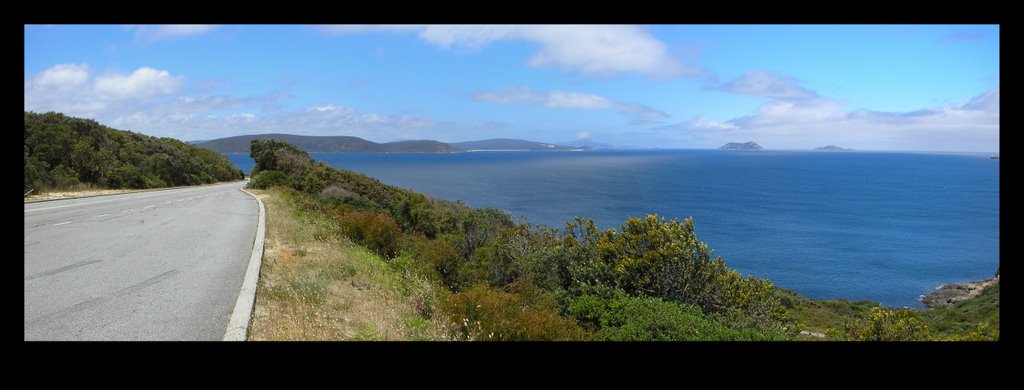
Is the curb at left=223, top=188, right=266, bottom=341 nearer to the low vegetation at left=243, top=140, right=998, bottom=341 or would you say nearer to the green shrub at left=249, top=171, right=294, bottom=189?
the low vegetation at left=243, top=140, right=998, bottom=341

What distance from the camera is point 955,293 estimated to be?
40.6 meters

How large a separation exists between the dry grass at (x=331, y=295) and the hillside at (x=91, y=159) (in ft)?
55.5

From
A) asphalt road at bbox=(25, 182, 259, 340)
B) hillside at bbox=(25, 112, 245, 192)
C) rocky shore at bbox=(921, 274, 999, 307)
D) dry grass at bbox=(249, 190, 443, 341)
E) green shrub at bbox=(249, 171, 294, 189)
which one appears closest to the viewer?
asphalt road at bbox=(25, 182, 259, 340)

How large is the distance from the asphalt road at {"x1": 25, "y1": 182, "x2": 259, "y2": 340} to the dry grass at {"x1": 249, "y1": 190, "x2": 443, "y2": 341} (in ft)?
1.52

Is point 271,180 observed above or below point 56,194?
above

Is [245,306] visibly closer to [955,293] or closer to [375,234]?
[375,234]

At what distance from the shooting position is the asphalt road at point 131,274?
5.14m

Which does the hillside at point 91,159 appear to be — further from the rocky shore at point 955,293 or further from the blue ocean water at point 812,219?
the rocky shore at point 955,293

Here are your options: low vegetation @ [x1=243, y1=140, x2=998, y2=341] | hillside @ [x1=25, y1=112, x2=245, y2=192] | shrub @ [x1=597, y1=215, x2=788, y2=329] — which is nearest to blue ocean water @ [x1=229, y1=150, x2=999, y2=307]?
shrub @ [x1=597, y1=215, x2=788, y2=329]

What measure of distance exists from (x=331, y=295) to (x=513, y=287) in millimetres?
4882

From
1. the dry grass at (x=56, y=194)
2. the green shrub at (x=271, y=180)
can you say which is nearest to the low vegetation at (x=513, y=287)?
the dry grass at (x=56, y=194)

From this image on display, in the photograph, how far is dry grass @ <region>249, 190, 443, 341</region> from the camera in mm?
5320

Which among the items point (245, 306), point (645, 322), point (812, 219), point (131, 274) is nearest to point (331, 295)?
point (245, 306)
